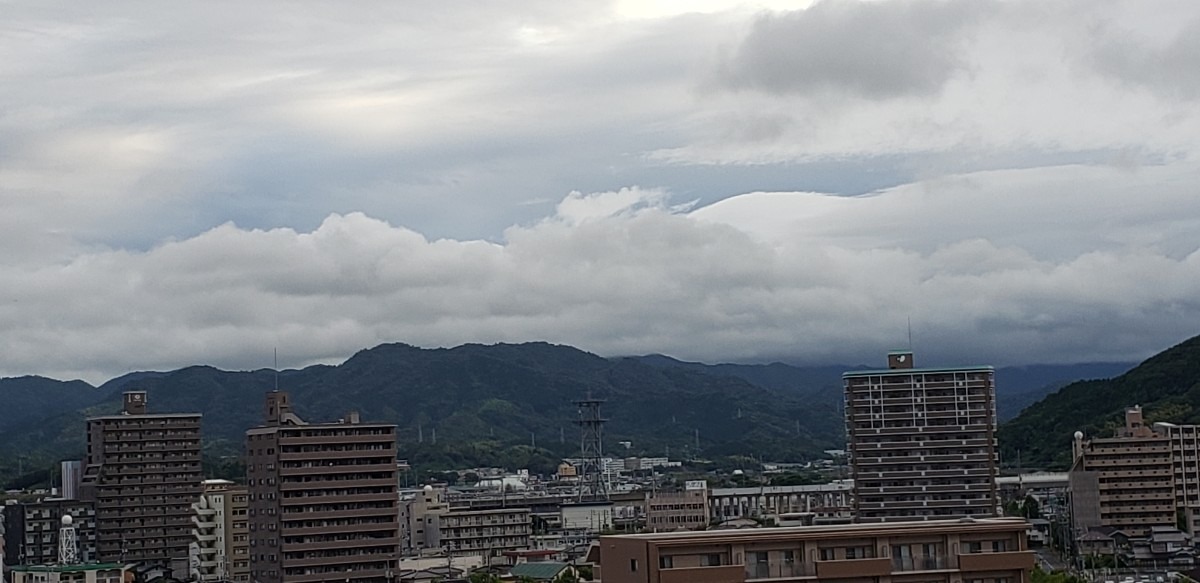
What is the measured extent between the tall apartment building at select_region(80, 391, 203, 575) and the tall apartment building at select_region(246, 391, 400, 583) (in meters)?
20.0

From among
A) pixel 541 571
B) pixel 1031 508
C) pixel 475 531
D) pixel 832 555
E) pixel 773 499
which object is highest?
pixel 832 555

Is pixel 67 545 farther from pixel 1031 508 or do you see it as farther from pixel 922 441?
pixel 1031 508

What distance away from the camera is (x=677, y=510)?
89.6m

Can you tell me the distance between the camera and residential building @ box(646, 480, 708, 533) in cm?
8881

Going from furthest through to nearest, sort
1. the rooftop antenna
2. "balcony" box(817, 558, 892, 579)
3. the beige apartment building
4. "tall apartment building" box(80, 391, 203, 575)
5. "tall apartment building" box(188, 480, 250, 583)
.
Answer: the beige apartment building < "tall apartment building" box(80, 391, 203, 575) < "tall apartment building" box(188, 480, 250, 583) < the rooftop antenna < "balcony" box(817, 558, 892, 579)

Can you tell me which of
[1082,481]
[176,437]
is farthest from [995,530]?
[176,437]

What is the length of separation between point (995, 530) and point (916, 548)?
1.44 metres

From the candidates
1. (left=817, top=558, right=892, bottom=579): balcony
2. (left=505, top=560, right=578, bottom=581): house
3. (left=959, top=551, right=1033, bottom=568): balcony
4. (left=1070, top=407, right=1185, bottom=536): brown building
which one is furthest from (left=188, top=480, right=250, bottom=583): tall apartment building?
(left=959, top=551, right=1033, bottom=568): balcony

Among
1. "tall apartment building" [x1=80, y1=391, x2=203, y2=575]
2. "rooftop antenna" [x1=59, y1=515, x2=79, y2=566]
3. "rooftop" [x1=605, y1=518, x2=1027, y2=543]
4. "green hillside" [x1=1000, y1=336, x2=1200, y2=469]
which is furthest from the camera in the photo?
Answer: "green hillside" [x1=1000, y1=336, x2=1200, y2=469]

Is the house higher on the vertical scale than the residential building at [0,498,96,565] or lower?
lower

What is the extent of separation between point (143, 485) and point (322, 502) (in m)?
24.0

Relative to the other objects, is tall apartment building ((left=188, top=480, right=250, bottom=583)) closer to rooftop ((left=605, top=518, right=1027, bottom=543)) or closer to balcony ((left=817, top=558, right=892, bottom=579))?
rooftop ((left=605, top=518, right=1027, bottom=543))

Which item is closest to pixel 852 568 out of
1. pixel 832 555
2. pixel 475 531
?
pixel 832 555

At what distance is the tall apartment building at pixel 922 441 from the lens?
77.1m
